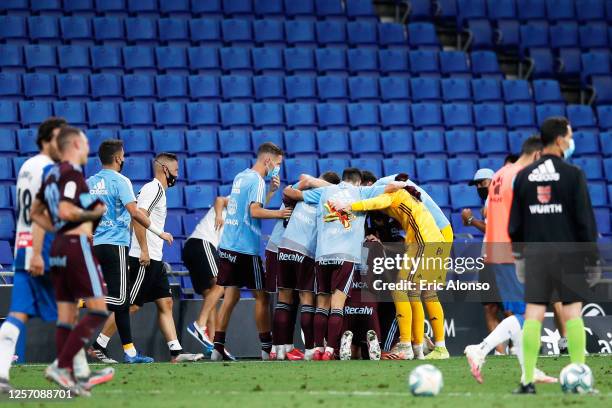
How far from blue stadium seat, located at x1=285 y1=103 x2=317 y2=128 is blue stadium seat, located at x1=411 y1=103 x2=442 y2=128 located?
1.87 m

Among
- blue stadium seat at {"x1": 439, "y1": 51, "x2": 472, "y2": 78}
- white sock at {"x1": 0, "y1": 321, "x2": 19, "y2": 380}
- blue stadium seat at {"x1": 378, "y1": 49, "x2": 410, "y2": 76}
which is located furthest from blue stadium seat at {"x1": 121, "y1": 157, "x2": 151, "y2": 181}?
white sock at {"x1": 0, "y1": 321, "x2": 19, "y2": 380}

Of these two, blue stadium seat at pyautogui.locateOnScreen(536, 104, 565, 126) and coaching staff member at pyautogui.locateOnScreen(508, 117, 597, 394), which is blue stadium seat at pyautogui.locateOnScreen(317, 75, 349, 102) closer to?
blue stadium seat at pyautogui.locateOnScreen(536, 104, 565, 126)

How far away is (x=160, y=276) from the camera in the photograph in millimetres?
11586

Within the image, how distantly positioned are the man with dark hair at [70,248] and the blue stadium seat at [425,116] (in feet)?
38.7

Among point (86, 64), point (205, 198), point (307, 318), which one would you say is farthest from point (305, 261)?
point (86, 64)

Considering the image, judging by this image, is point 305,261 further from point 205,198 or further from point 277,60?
point 277,60

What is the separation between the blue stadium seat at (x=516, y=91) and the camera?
64.4 ft

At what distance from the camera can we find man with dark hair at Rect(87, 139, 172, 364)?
35.2 ft

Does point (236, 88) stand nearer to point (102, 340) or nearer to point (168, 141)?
point (168, 141)

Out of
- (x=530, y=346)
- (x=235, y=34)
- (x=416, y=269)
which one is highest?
(x=235, y=34)

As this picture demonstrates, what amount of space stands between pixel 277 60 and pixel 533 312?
40.9 ft

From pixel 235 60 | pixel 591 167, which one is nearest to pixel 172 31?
pixel 235 60

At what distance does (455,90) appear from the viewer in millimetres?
19391

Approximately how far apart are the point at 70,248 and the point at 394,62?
13.3m
